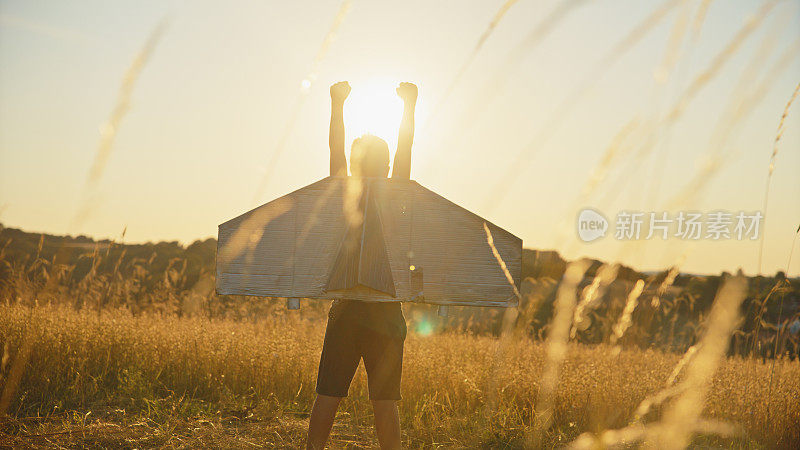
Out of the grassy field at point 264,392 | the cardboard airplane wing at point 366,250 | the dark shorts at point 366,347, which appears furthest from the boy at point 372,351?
the grassy field at point 264,392

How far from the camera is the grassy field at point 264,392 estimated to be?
145 inches

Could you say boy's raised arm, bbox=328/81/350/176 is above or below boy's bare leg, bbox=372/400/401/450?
above

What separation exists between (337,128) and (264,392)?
267 centimetres

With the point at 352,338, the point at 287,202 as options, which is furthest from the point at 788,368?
the point at 287,202

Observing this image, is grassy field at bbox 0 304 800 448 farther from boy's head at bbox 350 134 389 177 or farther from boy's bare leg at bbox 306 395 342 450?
boy's head at bbox 350 134 389 177

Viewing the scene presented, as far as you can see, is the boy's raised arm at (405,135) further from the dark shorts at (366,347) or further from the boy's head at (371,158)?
the dark shorts at (366,347)

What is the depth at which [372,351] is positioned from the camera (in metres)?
2.54

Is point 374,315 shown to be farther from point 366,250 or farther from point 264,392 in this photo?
point 264,392

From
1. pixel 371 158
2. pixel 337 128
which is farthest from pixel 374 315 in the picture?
pixel 337 128

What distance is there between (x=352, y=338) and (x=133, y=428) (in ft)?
6.56

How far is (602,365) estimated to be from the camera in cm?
471

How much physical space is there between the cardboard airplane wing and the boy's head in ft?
1.03

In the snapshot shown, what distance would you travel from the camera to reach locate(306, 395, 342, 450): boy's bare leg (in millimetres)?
2568

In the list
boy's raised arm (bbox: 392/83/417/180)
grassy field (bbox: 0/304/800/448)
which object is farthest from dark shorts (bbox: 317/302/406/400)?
grassy field (bbox: 0/304/800/448)
